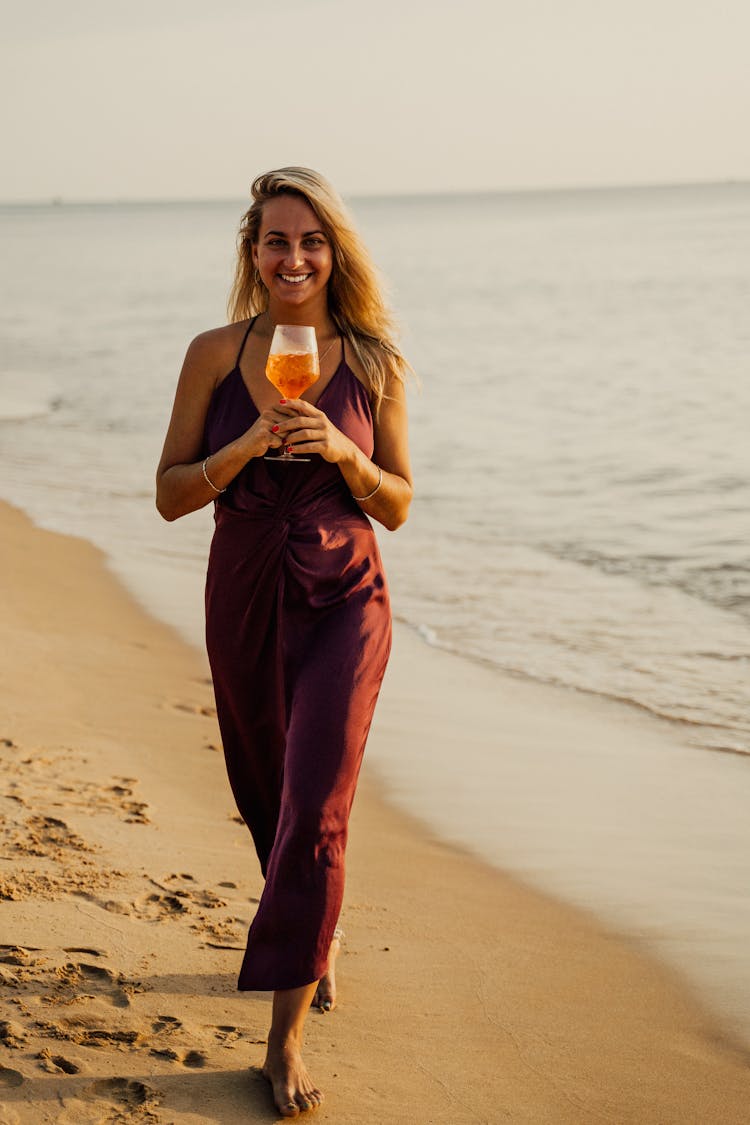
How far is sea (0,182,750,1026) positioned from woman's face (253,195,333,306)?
0.96ft

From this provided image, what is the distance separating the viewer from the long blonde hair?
3762 millimetres

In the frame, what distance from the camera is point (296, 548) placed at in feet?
11.9

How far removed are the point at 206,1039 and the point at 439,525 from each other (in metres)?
8.82

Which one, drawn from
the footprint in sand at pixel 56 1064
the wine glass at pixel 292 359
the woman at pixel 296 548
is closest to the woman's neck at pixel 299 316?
the woman at pixel 296 548

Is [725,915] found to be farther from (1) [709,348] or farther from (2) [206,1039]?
(1) [709,348]

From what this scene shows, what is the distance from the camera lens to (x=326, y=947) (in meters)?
3.44

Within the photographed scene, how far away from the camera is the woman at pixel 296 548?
3439 mm

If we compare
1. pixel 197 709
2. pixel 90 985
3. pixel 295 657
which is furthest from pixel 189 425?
pixel 197 709

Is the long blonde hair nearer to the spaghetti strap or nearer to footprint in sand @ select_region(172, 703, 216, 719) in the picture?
→ the spaghetti strap

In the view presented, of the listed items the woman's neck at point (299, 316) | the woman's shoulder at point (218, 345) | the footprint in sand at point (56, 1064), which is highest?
the woman's neck at point (299, 316)

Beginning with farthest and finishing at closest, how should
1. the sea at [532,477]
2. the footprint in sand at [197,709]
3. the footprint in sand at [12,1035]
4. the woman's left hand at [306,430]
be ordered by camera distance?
the sea at [532,477]
the footprint in sand at [197,709]
the footprint in sand at [12,1035]
the woman's left hand at [306,430]

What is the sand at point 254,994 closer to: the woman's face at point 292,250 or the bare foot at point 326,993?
the bare foot at point 326,993

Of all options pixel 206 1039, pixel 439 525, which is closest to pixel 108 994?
pixel 206 1039

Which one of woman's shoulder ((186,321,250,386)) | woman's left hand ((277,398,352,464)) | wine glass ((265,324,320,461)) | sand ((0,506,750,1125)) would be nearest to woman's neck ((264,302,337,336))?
woman's shoulder ((186,321,250,386))
